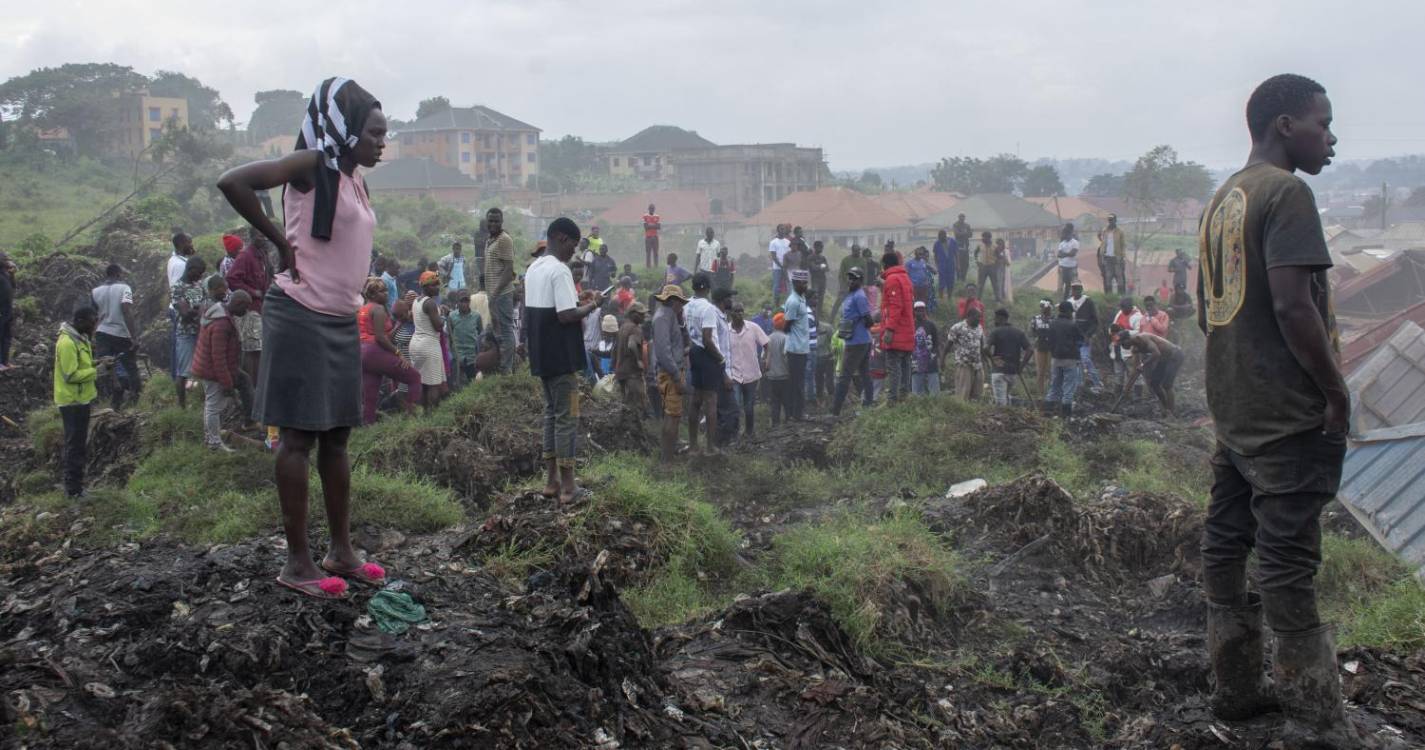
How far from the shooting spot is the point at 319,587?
4160mm

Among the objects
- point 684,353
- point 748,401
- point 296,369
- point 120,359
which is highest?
point 296,369

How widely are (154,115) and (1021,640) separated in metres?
62.8

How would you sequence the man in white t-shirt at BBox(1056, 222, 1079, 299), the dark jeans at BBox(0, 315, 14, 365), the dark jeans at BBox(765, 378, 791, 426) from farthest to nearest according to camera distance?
the man in white t-shirt at BBox(1056, 222, 1079, 299) → the dark jeans at BBox(765, 378, 791, 426) → the dark jeans at BBox(0, 315, 14, 365)

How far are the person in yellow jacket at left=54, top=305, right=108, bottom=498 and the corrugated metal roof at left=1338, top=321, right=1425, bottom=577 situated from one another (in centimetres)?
1017

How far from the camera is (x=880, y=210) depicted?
2176 inches

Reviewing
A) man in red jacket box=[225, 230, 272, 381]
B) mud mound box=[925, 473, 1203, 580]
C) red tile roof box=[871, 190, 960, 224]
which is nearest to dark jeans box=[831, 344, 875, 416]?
mud mound box=[925, 473, 1203, 580]

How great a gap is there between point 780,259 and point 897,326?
23.5ft

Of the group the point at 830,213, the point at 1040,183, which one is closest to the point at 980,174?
the point at 1040,183

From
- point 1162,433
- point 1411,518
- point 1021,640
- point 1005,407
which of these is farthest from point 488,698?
point 1162,433

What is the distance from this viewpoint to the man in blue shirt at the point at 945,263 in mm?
19484

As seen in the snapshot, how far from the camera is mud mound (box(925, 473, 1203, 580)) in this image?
7555mm

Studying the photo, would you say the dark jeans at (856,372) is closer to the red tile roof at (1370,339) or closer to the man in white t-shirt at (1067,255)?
the man in white t-shirt at (1067,255)

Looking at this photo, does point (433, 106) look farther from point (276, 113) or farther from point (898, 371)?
point (898, 371)

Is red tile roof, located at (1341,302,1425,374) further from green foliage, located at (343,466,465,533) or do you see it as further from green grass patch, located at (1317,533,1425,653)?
green foliage, located at (343,466,465,533)
